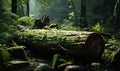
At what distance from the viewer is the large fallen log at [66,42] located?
30.4 ft

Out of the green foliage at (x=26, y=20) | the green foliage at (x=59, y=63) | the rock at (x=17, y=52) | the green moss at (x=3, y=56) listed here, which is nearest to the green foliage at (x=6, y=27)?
the green foliage at (x=26, y=20)

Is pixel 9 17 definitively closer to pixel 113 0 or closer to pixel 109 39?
pixel 109 39

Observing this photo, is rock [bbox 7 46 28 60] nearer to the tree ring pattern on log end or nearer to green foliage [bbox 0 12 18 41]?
green foliage [bbox 0 12 18 41]

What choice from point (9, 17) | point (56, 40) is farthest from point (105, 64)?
point (9, 17)

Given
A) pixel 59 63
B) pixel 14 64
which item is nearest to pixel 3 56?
pixel 14 64

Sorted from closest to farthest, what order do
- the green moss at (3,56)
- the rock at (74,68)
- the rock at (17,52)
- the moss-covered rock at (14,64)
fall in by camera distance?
the rock at (74,68) → the moss-covered rock at (14,64) → the green moss at (3,56) → the rock at (17,52)

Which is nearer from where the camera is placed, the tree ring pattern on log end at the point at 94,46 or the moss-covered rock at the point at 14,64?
the moss-covered rock at the point at 14,64

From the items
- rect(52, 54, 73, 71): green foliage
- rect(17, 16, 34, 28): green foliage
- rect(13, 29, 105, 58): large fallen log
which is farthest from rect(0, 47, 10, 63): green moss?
rect(17, 16, 34, 28): green foliage

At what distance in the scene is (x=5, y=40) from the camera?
1145cm

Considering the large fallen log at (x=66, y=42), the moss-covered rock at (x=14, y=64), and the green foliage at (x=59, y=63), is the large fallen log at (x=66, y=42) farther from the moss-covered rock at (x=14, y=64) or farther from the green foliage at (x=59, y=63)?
the moss-covered rock at (x=14, y=64)

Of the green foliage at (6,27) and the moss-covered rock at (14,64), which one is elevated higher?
the green foliage at (6,27)

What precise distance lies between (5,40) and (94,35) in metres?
4.65

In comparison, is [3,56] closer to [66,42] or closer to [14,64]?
[14,64]

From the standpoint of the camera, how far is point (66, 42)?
32.6ft
